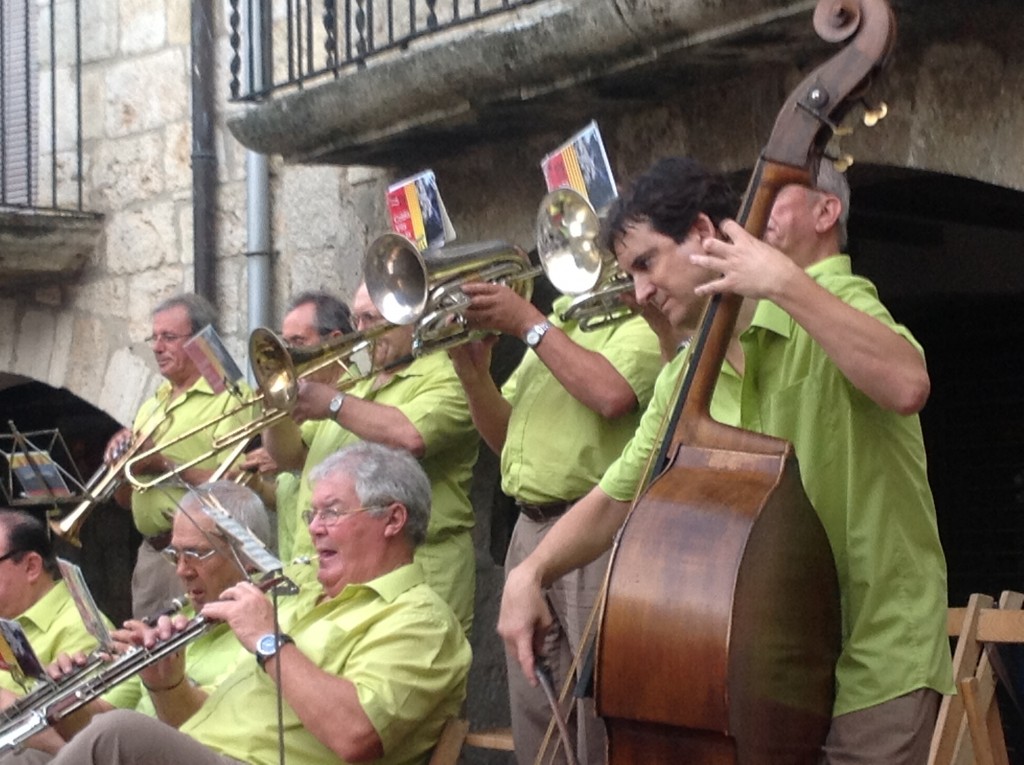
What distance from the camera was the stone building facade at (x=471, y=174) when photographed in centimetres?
429

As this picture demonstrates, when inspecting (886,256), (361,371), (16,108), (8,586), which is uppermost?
(16,108)

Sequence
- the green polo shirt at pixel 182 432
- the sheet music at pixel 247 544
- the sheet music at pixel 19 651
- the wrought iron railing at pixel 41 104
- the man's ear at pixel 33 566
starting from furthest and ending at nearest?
1. the wrought iron railing at pixel 41 104
2. the green polo shirt at pixel 182 432
3. the man's ear at pixel 33 566
4. the sheet music at pixel 19 651
5. the sheet music at pixel 247 544

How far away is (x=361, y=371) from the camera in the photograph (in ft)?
16.8

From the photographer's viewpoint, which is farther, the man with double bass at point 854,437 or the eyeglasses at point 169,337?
the eyeglasses at point 169,337

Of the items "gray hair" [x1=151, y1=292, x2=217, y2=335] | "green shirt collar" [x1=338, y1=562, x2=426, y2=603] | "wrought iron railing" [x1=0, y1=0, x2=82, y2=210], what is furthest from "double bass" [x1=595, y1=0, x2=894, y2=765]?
"wrought iron railing" [x1=0, y1=0, x2=82, y2=210]

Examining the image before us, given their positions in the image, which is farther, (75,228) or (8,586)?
(75,228)

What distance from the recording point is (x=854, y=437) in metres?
2.66

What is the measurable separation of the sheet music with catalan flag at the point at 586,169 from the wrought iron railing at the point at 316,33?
91 centimetres

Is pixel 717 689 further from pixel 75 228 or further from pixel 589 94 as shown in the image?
pixel 75 228

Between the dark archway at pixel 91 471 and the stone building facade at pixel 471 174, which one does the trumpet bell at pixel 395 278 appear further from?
the dark archway at pixel 91 471

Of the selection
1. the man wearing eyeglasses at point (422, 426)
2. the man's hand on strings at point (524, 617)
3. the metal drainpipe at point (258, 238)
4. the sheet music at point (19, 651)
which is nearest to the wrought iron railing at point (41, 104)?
the metal drainpipe at point (258, 238)

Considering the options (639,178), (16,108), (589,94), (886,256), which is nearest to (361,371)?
(589,94)

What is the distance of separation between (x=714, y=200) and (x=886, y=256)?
4.07 metres

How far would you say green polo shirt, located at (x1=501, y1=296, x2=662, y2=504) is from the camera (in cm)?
421
